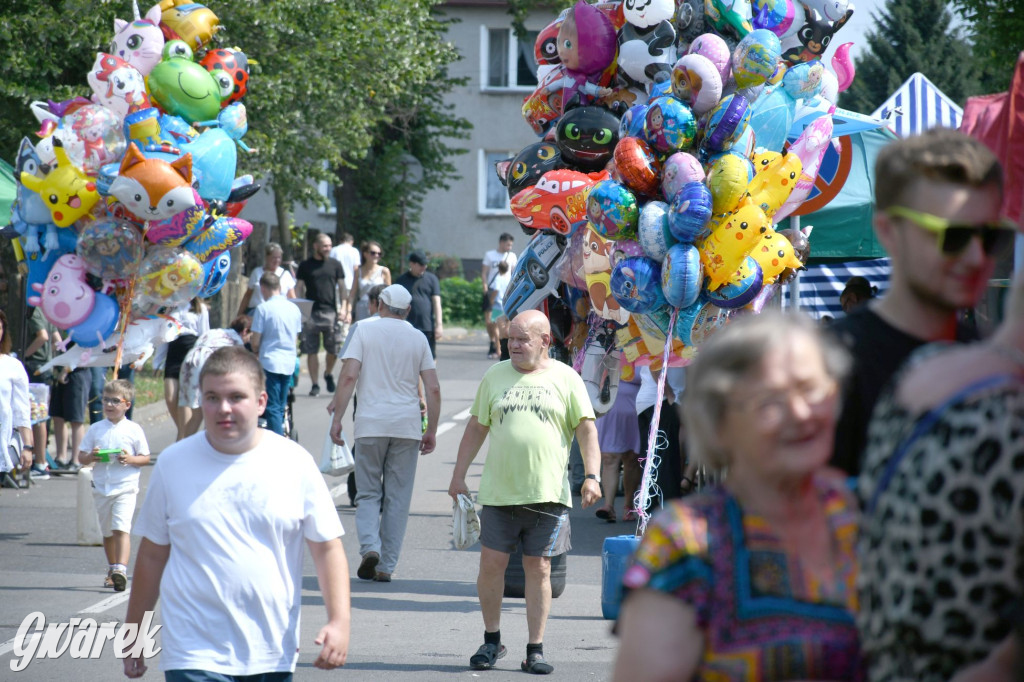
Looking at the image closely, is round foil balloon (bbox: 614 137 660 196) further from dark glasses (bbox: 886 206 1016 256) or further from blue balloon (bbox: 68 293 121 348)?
dark glasses (bbox: 886 206 1016 256)

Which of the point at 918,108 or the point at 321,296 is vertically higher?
the point at 918,108

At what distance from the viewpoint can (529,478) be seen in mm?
6910

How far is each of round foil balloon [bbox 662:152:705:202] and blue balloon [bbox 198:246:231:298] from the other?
14.5 feet

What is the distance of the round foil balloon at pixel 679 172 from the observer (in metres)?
7.08

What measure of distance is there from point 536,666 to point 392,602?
1.85m

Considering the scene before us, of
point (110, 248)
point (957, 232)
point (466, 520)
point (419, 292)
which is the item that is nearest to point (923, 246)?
point (957, 232)

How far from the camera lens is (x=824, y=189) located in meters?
10.1

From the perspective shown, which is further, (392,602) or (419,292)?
(419,292)

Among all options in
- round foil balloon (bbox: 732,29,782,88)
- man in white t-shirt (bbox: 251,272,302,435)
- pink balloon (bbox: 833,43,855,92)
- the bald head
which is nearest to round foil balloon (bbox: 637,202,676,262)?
the bald head

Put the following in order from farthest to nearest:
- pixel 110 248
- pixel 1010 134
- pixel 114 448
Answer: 1. pixel 110 248
2. pixel 114 448
3. pixel 1010 134

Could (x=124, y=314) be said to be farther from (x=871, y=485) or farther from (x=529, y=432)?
(x=871, y=485)

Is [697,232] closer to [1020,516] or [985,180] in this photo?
[985,180]

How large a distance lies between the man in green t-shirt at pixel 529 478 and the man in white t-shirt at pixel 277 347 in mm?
6540

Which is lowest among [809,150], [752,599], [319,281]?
[752,599]
